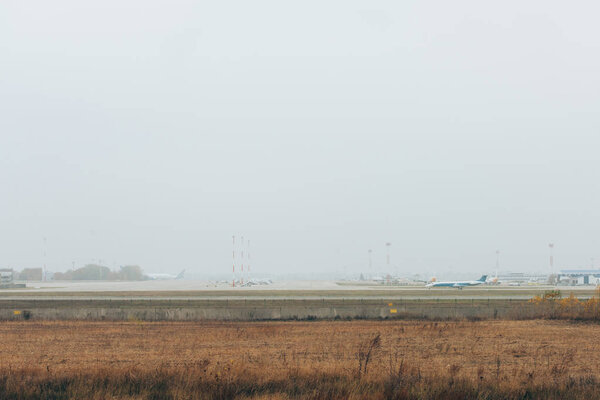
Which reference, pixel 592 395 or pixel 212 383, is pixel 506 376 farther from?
pixel 212 383

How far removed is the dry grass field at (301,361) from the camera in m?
14.6

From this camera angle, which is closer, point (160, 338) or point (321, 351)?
point (321, 351)

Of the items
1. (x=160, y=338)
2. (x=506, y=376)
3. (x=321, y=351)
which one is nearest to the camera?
(x=506, y=376)

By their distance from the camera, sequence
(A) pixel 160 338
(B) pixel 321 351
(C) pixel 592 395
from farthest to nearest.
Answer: (A) pixel 160 338
(B) pixel 321 351
(C) pixel 592 395

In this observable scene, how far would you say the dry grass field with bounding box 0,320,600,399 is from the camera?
14.6m

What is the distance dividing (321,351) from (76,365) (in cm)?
889

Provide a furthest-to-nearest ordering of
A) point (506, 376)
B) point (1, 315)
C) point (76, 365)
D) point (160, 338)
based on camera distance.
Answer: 1. point (1, 315)
2. point (160, 338)
3. point (76, 365)
4. point (506, 376)

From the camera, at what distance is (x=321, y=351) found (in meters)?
21.9

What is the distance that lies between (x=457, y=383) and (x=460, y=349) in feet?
26.6

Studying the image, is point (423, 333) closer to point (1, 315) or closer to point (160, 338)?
point (160, 338)

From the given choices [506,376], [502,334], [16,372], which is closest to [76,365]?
[16,372]

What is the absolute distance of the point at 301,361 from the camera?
19.5 m

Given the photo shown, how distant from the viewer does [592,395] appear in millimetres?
14102

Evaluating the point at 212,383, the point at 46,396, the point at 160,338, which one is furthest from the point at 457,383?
the point at 160,338
